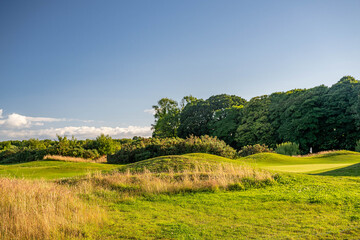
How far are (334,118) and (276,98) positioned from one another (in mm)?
10146

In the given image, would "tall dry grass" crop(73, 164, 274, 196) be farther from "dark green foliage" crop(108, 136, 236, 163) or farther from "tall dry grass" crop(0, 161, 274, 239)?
"dark green foliage" crop(108, 136, 236, 163)

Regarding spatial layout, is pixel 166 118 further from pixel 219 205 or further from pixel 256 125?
pixel 219 205

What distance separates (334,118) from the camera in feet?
106

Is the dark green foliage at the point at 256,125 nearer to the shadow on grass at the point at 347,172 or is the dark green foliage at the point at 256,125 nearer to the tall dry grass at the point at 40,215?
Result: the shadow on grass at the point at 347,172

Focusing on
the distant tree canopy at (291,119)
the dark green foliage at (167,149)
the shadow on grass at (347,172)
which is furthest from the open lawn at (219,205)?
the distant tree canopy at (291,119)

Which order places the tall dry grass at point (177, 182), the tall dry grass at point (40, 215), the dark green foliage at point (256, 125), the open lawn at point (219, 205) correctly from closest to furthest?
the tall dry grass at point (40, 215), the open lawn at point (219, 205), the tall dry grass at point (177, 182), the dark green foliage at point (256, 125)

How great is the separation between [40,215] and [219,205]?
4.64 metres

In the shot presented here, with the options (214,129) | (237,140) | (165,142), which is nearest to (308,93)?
(237,140)

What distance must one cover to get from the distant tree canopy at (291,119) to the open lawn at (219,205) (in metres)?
21.9

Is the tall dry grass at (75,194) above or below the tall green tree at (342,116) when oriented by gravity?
below

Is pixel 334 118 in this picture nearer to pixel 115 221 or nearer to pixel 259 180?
pixel 259 180

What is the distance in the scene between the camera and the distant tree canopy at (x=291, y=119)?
32375 mm

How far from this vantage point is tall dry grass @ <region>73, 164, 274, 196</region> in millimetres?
9609

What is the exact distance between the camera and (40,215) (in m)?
5.86
